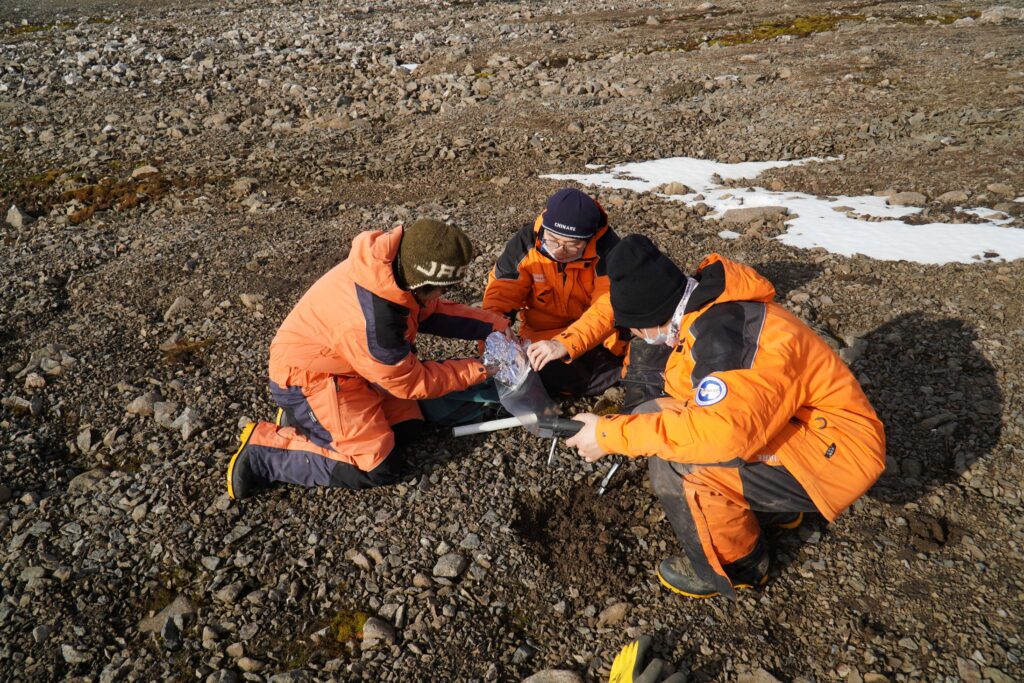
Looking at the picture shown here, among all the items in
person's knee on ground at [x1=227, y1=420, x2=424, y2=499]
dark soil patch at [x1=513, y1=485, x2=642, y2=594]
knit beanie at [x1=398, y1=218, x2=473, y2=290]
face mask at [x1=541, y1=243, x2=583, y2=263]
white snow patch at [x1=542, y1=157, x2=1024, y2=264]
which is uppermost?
knit beanie at [x1=398, y1=218, x2=473, y2=290]

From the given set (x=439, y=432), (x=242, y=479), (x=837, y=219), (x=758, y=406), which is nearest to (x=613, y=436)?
(x=758, y=406)

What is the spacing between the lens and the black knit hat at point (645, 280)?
3193 millimetres

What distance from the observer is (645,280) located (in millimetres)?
3199

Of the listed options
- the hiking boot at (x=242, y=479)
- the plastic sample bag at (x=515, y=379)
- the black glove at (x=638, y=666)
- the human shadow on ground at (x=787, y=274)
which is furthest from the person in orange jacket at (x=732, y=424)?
the human shadow on ground at (x=787, y=274)

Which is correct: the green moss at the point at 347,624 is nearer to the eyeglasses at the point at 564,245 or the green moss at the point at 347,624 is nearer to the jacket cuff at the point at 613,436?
the jacket cuff at the point at 613,436

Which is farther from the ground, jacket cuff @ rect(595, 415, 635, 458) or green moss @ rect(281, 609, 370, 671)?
jacket cuff @ rect(595, 415, 635, 458)

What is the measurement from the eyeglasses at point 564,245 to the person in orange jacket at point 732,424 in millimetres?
1231

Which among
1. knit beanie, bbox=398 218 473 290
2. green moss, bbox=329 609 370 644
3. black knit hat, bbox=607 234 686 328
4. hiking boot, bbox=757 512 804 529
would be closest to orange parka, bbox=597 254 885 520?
black knit hat, bbox=607 234 686 328

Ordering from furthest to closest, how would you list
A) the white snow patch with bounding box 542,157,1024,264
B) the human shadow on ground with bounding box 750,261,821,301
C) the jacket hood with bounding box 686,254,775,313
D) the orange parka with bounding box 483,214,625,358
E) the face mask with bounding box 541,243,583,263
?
1. the white snow patch with bounding box 542,157,1024,264
2. the human shadow on ground with bounding box 750,261,821,301
3. the orange parka with bounding box 483,214,625,358
4. the face mask with bounding box 541,243,583,263
5. the jacket hood with bounding box 686,254,775,313

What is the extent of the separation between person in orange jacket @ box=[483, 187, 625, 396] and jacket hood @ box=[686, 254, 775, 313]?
137cm

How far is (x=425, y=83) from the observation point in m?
12.2

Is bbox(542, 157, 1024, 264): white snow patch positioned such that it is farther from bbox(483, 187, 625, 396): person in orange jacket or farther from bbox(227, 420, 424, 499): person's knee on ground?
bbox(227, 420, 424, 499): person's knee on ground

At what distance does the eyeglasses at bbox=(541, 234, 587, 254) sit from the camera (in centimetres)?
452

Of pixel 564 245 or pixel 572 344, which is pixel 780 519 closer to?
pixel 572 344
